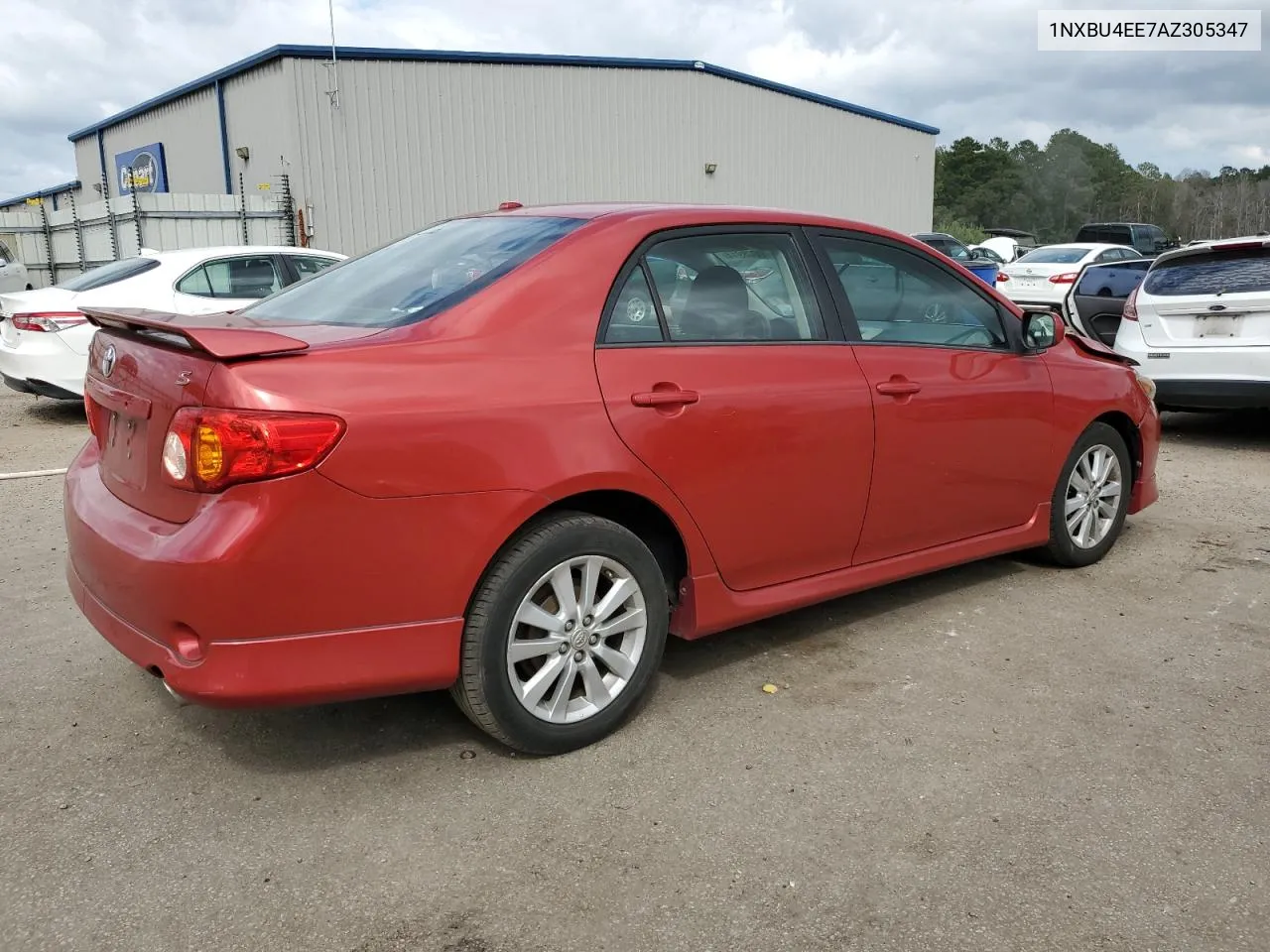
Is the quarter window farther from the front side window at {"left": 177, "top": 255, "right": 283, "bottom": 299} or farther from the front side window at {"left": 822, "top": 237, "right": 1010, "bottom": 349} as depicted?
the front side window at {"left": 177, "top": 255, "right": 283, "bottom": 299}

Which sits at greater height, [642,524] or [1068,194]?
[1068,194]

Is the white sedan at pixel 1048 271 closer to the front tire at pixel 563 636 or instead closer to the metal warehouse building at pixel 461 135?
the metal warehouse building at pixel 461 135

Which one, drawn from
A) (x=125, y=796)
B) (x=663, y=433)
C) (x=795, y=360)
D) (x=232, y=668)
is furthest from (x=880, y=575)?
(x=125, y=796)

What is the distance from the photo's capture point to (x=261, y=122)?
64.7ft

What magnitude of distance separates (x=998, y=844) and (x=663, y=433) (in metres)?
1.44

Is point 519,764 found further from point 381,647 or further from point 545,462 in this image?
point 545,462

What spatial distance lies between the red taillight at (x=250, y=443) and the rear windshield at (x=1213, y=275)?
7298 mm

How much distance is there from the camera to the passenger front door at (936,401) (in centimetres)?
385

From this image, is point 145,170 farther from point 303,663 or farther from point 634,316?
point 303,663

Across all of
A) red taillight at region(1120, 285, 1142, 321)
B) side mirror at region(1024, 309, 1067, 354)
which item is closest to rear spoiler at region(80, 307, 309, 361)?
side mirror at region(1024, 309, 1067, 354)

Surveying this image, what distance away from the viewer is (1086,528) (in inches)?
193

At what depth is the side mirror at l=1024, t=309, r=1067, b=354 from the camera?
4469 millimetres

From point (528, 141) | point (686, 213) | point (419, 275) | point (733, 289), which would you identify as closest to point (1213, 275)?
point (733, 289)

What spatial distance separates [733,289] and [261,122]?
1872cm
